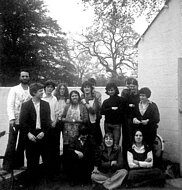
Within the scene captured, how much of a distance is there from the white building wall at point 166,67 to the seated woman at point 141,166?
1032 mm

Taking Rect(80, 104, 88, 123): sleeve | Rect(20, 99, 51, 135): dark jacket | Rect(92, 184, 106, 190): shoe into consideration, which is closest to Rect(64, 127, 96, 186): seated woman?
Rect(80, 104, 88, 123): sleeve

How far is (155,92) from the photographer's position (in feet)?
21.2

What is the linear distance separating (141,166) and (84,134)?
1004mm

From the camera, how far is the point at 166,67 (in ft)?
20.0

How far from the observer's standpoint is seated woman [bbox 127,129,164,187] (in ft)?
15.2

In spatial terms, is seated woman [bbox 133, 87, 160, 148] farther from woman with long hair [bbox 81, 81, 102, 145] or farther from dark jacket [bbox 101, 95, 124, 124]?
woman with long hair [bbox 81, 81, 102, 145]

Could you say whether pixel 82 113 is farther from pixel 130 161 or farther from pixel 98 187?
pixel 98 187

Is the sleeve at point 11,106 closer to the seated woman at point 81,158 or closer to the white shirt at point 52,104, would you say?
the white shirt at point 52,104

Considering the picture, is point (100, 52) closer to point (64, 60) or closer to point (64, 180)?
point (64, 60)

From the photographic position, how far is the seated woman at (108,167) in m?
4.57

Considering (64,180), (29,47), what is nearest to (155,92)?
(64,180)

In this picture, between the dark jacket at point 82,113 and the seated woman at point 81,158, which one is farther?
the dark jacket at point 82,113

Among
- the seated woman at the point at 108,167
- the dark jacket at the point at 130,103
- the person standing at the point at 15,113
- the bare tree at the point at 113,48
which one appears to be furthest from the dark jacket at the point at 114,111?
the bare tree at the point at 113,48

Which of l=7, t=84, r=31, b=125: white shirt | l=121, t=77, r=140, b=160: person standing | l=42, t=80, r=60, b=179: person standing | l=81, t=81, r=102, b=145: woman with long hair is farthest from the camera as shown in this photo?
l=121, t=77, r=140, b=160: person standing
